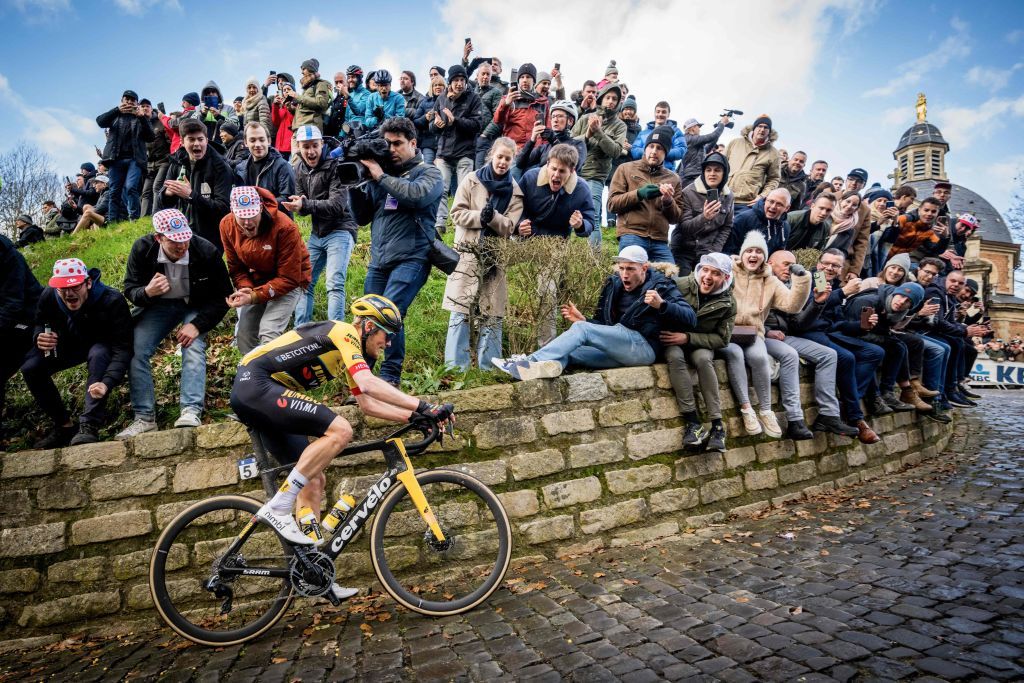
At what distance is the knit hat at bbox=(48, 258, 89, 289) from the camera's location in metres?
4.62

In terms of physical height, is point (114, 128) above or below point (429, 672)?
above

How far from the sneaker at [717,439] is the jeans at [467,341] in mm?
2283

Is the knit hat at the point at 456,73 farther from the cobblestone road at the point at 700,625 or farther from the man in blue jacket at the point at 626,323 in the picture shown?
the cobblestone road at the point at 700,625

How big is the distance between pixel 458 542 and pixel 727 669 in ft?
7.59

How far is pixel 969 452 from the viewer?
8430 millimetres

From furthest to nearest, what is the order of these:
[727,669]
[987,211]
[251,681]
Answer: [987,211], [251,681], [727,669]

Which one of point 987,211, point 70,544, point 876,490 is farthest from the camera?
point 987,211

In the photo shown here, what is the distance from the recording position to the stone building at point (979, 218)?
44344 mm

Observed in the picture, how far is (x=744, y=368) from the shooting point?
620 cm

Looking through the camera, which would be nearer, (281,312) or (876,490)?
(281,312)

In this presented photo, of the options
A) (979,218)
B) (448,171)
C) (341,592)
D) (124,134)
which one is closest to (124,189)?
(124,134)

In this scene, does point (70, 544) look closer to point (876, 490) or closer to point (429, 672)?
point (429, 672)

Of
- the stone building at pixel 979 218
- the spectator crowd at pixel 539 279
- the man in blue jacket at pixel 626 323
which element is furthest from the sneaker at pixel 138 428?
the stone building at pixel 979 218

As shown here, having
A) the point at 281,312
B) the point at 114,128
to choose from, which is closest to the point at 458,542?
the point at 281,312
